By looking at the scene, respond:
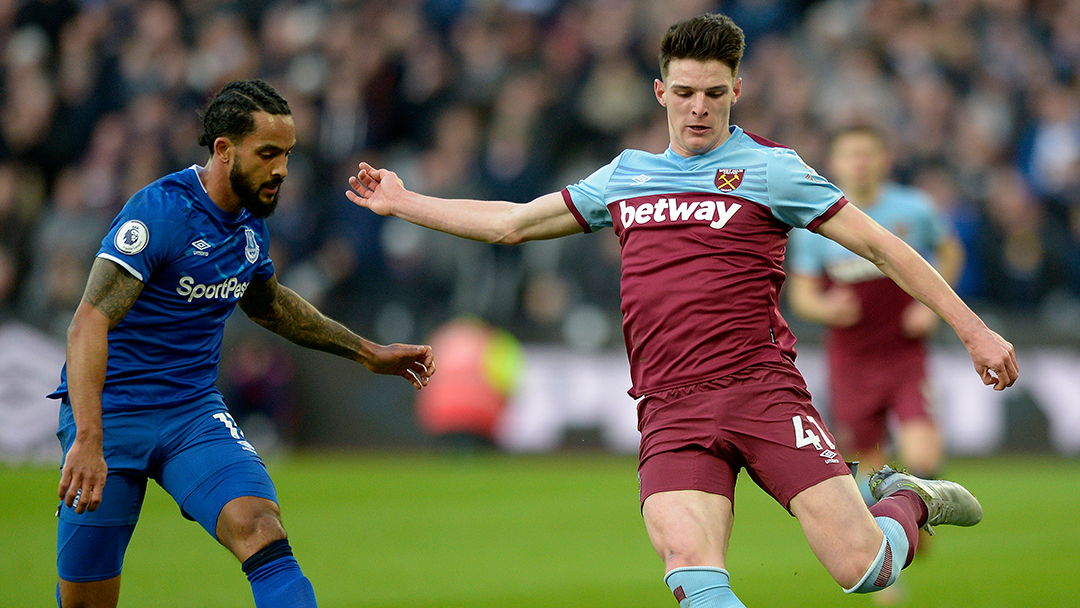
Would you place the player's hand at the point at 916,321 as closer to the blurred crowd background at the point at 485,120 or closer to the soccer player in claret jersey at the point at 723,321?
the soccer player in claret jersey at the point at 723,321

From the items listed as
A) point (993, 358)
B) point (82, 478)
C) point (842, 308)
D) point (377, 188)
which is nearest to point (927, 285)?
point (993, 358)

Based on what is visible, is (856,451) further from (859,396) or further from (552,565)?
(552,565)

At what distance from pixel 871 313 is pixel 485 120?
31.9 ft

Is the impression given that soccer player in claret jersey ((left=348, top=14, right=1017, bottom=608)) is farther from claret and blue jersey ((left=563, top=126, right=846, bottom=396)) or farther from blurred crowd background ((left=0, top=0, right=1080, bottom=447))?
blurred crowd background ((left=0, top=0, right=1080, bottom=447))

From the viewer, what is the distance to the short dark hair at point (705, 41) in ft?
16.3

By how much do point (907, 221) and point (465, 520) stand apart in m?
4.55

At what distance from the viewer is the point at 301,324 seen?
19.3 ft

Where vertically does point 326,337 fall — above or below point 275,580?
above

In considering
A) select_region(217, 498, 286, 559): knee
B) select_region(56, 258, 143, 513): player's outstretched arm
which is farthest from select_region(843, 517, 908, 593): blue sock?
select_region(56, 258, 143, 513): player's outstretched arm

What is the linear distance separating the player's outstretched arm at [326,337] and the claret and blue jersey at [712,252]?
122cm

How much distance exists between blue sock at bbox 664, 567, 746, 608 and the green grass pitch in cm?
264

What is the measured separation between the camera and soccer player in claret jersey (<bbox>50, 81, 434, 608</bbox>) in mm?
5016

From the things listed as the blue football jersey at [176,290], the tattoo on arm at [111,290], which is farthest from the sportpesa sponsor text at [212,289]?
the tattoo on arm at [111,290]

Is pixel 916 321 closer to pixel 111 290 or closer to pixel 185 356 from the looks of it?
pixel 185 356
